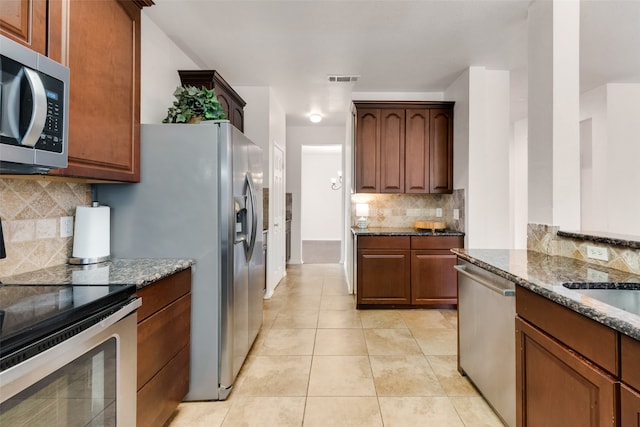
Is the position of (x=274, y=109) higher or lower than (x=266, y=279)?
higher

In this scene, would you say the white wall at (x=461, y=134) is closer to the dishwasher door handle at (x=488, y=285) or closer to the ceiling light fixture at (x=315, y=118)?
the dishwasher door handle at (x=488, y=285)

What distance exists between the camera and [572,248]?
6.24 feet

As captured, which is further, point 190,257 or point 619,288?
point 190,257

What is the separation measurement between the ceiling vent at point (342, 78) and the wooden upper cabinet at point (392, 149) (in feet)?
1.73

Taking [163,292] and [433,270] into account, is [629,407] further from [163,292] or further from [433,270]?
[433,270]

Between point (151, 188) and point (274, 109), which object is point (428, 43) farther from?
point (151, 188)

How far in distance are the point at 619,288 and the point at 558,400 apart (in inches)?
21.0

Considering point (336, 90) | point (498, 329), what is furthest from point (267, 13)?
point (498, 329)

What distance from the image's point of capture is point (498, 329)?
173 centimetres

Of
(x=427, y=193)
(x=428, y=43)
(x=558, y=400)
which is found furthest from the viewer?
(x=427, y=193)

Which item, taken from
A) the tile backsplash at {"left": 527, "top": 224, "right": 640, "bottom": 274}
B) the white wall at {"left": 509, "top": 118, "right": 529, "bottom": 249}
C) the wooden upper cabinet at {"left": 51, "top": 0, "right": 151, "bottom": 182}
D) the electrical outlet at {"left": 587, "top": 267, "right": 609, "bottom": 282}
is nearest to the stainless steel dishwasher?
the electrical outlet at {"left": 587, "top": 267, "right": 609, "bottom": 282}

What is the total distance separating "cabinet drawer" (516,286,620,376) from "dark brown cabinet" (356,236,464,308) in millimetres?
2199

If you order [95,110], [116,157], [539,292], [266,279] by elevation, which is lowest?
[266,279]

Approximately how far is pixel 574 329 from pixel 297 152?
5861mm
